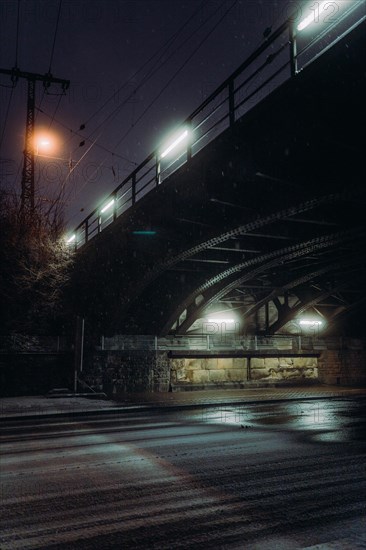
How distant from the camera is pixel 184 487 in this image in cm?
586

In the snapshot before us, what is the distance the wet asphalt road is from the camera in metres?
4.29

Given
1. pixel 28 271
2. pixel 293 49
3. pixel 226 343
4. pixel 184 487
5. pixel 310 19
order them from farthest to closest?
pixel 226 343, pixel 28 271, pixel 293 49, pixel 310 19, pixel 184 487

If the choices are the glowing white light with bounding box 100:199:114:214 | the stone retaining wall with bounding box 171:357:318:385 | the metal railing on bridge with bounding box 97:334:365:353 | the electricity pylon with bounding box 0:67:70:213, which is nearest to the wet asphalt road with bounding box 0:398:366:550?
the metal railing on bridge with bounding box 97:334:365:353

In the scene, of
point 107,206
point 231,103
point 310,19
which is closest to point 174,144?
point 231,103

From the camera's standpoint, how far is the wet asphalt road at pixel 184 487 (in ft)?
14.1

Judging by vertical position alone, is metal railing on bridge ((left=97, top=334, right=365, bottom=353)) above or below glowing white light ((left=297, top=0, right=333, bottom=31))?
below

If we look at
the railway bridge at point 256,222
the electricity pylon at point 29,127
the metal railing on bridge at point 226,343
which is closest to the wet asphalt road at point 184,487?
the railway bridge at point 256,222

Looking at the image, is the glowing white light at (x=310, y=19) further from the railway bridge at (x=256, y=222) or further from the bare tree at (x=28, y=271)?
the bare tree at (x=28, y=271)

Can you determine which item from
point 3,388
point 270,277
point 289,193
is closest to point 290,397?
point 270,277

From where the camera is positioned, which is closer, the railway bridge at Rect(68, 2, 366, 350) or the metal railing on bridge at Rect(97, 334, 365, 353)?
the railway bridge at Rect(68, 2, 366, 350)

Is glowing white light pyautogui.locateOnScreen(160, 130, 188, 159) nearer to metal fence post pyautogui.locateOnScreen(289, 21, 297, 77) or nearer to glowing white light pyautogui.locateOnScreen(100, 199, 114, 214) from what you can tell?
metal fence post pyautogui.locateOnScreen(289, 21, 297, 77)

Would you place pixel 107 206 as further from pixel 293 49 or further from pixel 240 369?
pixel 293 49

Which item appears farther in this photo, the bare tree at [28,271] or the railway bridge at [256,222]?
the bare tree at [28,271]

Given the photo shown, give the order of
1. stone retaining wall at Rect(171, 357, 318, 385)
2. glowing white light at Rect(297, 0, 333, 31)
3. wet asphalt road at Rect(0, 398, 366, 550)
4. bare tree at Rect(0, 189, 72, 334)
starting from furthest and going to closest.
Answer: stone retaining wall at Rect(171, 357, 318, 385), bare tree at Rect(0, 189, 72, 334), glowing white light at Rect(297, 0, 333, 31), wet asphalt road at Rect(0, 398, 366, 550)
